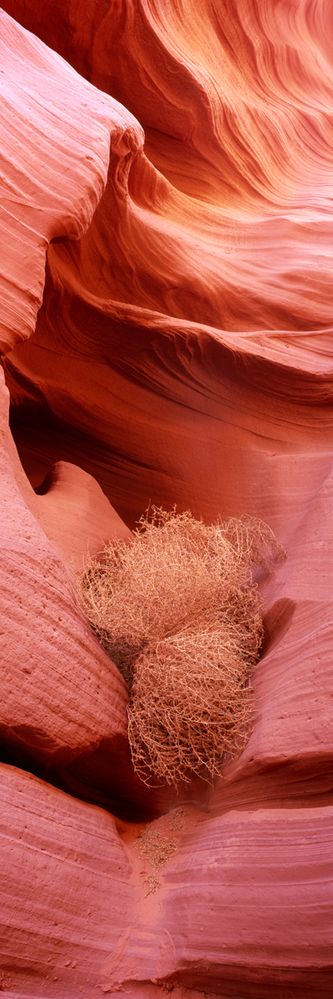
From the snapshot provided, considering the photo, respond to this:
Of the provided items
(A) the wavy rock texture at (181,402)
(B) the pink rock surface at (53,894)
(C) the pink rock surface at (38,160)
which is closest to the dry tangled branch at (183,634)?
(A) the wavy rock texture at (181,402)

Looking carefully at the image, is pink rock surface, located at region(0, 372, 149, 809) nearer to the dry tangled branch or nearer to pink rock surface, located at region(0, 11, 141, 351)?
the dry tangled branch

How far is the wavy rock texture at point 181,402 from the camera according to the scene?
2.20m

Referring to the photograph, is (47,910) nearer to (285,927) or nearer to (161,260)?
(285,927)

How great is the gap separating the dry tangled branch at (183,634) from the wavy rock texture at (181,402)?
0.09 metres

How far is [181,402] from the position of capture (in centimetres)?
404

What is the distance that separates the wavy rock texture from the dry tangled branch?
9 centimetres

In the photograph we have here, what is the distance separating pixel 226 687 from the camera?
259cm

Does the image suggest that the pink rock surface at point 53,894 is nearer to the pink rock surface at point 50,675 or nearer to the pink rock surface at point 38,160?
the pink rock surface at point 50,675

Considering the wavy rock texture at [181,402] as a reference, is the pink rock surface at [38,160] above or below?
above

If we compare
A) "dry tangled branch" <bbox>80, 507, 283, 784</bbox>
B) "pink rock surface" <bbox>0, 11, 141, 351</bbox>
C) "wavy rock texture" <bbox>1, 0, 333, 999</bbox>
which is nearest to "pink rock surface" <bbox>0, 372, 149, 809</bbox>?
"wavy rock texture" <bbox>1, 0, 333, 999</bbox>

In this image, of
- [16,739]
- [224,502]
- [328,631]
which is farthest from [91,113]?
[16,739]

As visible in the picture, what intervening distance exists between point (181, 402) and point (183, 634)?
1587 millimetres

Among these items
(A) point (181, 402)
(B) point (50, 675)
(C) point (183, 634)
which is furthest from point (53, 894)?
(A) point (181, 402)

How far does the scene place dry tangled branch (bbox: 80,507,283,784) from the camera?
2.57 metres
